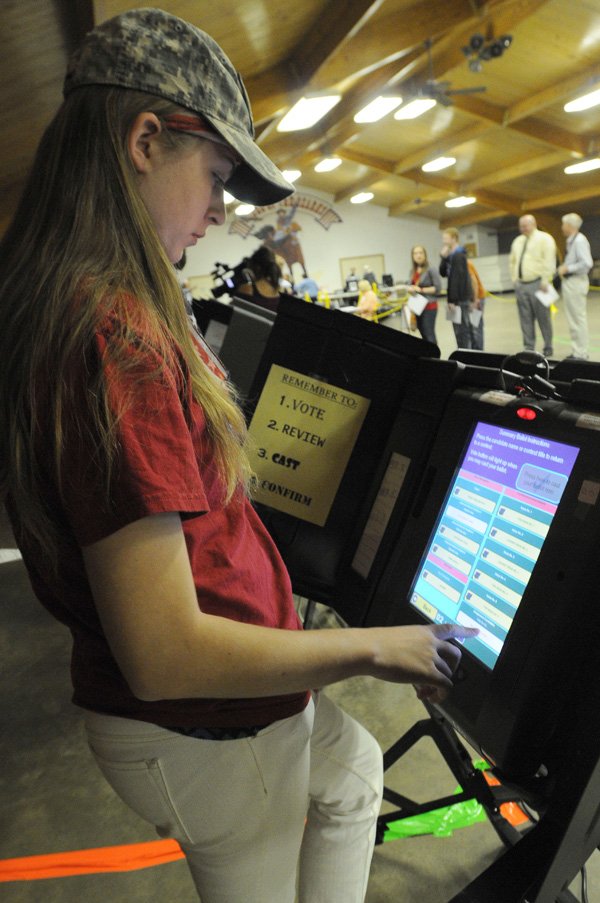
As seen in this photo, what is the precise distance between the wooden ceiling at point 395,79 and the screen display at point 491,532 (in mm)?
3455

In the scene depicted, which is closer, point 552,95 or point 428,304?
point 428,304

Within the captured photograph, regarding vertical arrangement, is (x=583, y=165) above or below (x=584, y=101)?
above

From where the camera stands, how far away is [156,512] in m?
0.56

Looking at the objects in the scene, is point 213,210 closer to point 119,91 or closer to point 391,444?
point 119,91

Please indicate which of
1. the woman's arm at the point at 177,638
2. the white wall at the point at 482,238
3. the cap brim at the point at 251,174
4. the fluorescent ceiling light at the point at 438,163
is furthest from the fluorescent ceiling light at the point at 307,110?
the white wall at the point at 482,238

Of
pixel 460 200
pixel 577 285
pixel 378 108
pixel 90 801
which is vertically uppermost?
pixel 460 200

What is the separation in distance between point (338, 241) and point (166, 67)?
760 inches

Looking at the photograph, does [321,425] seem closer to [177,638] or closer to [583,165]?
[177,638]

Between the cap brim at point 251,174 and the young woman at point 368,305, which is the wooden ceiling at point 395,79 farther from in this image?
the cap brim at point 251,174

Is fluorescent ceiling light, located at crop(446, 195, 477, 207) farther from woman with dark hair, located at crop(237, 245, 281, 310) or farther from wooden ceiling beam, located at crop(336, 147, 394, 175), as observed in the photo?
woman with dark hair, located at crop(237, 245, 281, 310)

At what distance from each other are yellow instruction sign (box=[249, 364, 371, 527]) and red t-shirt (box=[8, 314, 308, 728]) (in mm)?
432

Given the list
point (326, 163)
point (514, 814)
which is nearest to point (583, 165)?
point (326, 163)

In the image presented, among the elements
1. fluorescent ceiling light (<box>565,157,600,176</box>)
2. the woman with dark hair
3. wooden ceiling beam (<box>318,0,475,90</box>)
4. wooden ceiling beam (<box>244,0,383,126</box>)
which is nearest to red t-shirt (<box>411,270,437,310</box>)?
wooden ceiling beam (<box>318,0,475,90</box>)

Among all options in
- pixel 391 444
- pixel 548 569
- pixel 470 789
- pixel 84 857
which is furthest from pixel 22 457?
pixel 84 857
